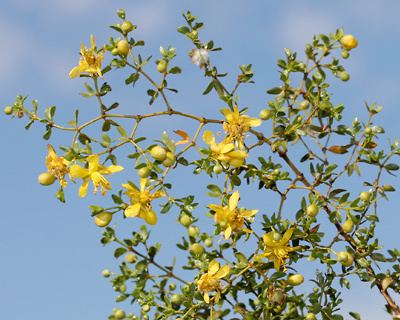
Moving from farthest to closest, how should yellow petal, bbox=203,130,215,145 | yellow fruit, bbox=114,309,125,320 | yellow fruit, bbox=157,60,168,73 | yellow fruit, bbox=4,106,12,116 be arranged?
yellow fruit, bbox=114,309,125,320 < yellow fruit, bbox=4,106,12,116 < yellow fruit, bbox=157,60,168,73 < yellow petal, bbox=203,130,215,145

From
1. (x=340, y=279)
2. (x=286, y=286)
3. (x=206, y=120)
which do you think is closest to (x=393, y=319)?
(x=340, y=279)

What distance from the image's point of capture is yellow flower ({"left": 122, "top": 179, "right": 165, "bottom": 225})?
2.83 m

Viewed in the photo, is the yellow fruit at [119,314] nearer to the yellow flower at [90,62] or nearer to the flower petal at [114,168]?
the flower petal at [114,168]

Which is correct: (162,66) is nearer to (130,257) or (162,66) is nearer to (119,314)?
(130,257)

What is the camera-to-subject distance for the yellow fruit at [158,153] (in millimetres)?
2820

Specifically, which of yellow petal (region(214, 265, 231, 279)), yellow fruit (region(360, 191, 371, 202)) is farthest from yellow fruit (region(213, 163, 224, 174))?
yellow fruit (region(360, 191, 371, 202))

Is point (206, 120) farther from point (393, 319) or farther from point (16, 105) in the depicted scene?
point (393, 319)

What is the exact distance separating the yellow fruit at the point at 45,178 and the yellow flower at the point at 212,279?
667 millimetres

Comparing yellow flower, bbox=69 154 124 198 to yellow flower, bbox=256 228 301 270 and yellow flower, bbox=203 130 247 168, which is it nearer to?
yellow flower, bbox=203 130 247 168

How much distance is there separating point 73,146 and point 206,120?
0.50m

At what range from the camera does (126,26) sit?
3064 millimetres

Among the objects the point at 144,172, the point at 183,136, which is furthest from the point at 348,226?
the point at 144,172

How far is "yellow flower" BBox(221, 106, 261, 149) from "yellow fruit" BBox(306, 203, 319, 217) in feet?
1.14

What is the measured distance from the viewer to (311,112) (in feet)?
10.5
